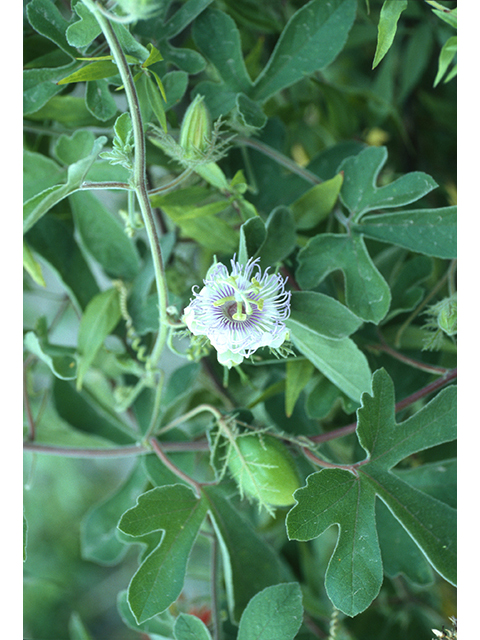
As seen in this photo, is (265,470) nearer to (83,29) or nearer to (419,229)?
(419,229)

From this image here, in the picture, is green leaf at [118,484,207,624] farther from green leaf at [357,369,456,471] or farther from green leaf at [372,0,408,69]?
green leaf at [372,0,408,69]

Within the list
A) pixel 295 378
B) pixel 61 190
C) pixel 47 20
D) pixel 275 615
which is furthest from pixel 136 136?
pixel 275 615

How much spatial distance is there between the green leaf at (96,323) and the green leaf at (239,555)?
0.19 metres

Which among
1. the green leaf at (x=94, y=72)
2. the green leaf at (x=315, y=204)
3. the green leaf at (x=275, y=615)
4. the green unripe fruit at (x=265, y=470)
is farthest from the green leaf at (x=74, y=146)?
the green leaf at (x=275, y=615)

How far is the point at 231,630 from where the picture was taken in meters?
0.62

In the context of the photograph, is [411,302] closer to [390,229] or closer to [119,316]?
[390,229]

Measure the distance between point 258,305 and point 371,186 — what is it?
0.69 feet

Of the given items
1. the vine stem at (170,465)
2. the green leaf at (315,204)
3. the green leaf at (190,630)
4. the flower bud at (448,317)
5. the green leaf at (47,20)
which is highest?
the green leaf at (47,20)

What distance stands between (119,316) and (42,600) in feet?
1.92

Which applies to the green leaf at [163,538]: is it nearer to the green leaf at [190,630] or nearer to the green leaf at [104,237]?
the green leaf at [190,630]

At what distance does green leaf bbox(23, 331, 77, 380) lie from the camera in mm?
529

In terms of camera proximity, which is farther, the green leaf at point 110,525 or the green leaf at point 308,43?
the green leaf at point 110,525

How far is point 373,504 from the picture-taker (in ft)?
1.49

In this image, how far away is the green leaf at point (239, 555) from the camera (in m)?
0.52
